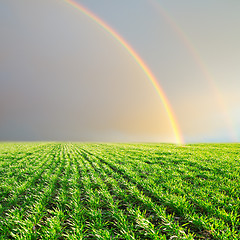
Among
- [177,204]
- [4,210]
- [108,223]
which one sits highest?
[177,204]

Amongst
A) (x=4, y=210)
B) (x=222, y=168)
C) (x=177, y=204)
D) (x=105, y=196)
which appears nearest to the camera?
(x=177, y=204)

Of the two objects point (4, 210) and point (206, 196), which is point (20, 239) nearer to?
point (4, 210)

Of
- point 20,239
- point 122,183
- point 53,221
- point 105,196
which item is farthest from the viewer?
point 122,183

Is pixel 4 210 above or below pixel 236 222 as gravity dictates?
below

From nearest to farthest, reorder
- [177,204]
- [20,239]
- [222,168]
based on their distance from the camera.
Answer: [20,239]
[177,204]
[222,168]

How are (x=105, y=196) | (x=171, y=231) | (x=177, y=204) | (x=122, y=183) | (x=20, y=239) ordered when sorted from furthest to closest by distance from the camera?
(x=122, y=183), (x=105, y=196), (x=177, y=204), (x=171, y=231), (x=20, y=239)

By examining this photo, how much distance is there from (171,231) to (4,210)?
20.7ft

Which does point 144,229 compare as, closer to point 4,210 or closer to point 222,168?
point 4,210

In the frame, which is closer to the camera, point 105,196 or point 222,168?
point 105,196

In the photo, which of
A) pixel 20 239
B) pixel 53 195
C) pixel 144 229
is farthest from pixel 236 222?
pixel 53 195

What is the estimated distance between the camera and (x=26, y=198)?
5605 millimetres

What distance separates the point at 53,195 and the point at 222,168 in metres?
10.7

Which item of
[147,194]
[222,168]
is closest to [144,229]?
[147,194]

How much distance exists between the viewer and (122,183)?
7.13 meters
